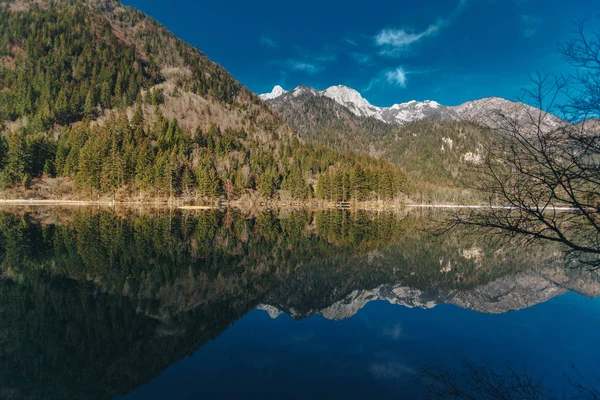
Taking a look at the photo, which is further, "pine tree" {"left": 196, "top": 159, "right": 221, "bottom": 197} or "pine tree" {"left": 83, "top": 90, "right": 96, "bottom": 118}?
"pine tree" {"left": 83, "top": 90, "right": 96, "bottom": 118}

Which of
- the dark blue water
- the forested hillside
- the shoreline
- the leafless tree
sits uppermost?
the forested hillside

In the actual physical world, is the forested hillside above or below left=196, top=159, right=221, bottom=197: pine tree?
above

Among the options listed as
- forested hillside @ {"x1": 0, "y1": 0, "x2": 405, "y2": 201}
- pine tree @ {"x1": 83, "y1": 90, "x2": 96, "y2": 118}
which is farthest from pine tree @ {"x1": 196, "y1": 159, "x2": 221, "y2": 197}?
pine tree @ {"x1": 83, "y1": 90, "x2": 96, "y2": 118}

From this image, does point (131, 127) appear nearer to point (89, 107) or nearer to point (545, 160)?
point (89, 107)

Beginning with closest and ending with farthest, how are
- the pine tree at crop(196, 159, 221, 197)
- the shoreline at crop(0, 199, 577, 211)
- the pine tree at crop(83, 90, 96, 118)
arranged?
the shoreline at crop(0, 199, 577, 211), the pine tree at crop(196, 159, 221, 197), the pine tree at crop(83, 90, 96, 118)

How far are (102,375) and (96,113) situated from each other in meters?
134

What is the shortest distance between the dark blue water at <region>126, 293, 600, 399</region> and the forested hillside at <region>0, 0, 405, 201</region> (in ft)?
259

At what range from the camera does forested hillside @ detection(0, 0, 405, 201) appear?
271 feet

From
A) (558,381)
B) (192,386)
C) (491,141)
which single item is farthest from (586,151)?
(192,386)

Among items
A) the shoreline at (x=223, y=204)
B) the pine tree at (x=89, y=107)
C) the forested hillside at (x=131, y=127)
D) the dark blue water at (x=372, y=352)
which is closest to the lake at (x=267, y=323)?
the dark blue water at (x=372, y=352)

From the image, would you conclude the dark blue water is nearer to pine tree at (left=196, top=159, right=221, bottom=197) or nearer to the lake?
the lake

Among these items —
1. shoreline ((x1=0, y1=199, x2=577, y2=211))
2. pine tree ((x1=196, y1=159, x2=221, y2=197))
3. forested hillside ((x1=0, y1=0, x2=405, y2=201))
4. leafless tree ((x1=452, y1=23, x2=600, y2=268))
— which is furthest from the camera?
pine tree ((x1=196, y1=159, x2=221, y2=197))

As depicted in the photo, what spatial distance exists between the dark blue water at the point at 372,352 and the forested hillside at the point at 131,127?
78911 mm

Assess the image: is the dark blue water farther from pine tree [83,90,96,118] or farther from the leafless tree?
pine tree [83,90,96,118]
